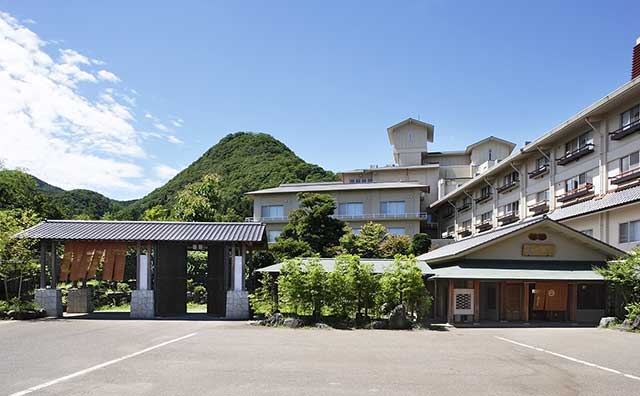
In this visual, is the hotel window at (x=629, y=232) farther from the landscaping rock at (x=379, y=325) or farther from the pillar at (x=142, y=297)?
the pillar at (x=142, y=297)

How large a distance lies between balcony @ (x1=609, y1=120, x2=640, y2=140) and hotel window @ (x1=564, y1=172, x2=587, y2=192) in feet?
11.3

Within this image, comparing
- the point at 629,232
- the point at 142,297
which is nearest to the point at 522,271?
the point at 629,232

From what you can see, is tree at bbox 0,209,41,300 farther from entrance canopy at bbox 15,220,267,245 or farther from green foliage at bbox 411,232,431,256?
green foliage at bbox 411,232,431,256

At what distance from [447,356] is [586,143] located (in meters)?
19.2

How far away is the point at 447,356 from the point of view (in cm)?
1172

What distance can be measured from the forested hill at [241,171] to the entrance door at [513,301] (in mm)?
39306

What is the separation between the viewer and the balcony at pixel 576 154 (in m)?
24.9

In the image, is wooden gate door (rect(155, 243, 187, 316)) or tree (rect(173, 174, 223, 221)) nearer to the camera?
wooden gate door (rect(155, 243, 187, 316))

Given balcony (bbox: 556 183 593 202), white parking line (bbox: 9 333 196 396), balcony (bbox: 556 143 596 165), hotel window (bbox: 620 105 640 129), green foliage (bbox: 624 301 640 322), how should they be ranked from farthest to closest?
balcony (bbox: 556 183 593 202) < balcony (bbox: 556 143 596 165) < hotel window (bbox: 620 105 640 129) < green foliage (bbox: 624 301 640 322) < white parking line (bbox: 9 333 196 396)

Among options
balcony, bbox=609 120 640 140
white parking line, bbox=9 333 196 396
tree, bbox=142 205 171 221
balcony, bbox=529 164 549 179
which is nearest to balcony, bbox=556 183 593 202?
balcony, bbox=529 164 549 179

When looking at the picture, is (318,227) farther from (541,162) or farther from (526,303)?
(526,303)

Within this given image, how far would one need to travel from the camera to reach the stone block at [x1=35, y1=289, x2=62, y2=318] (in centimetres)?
2023

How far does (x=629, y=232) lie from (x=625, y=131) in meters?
4.52

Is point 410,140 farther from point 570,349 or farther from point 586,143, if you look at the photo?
point 570,349
